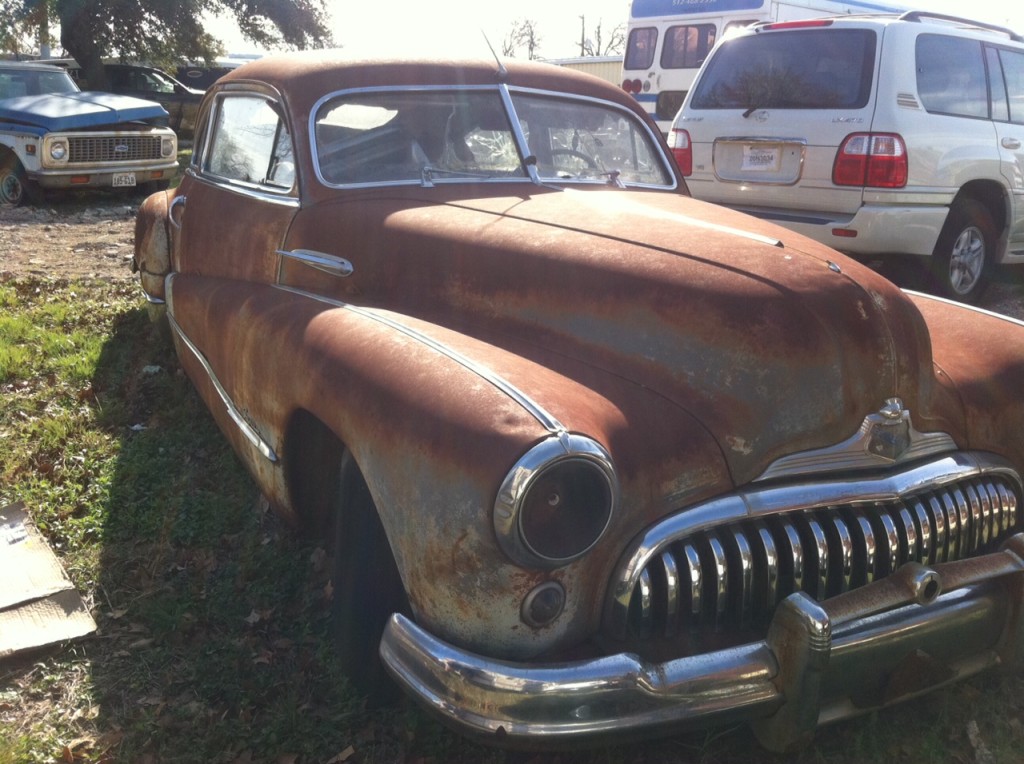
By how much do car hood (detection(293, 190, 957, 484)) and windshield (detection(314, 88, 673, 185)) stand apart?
0.63 m

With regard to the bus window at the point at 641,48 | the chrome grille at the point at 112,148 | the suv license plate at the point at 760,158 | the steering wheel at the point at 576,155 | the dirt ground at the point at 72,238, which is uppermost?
the bus window at the point at 641,48

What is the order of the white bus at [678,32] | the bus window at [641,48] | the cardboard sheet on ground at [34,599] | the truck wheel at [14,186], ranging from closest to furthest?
the cardboard sheet on ground at [34,599]
the truck wheel at [14,186]
the white bus at [678,32]
the bus window at [641,48]

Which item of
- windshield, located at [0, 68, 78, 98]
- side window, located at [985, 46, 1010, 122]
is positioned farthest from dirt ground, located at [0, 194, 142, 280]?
side window, located at [985, 46, 1010, 122]

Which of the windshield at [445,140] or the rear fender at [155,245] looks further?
the rear fender at [155,245]

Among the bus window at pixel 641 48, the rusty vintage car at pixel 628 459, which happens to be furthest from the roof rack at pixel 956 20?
the bus window at pixel 641 48

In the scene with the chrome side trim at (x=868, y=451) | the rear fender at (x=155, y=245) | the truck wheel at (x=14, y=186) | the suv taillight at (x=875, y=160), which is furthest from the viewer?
the truck wheel at (x=14, y=186)

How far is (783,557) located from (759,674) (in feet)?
0.90

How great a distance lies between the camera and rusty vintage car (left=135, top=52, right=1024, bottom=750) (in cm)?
191

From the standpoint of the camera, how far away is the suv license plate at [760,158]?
586cm

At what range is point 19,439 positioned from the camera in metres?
4.08

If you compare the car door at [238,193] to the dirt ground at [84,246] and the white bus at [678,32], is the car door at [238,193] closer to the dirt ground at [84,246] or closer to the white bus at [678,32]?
the dirt ground at [84,246]

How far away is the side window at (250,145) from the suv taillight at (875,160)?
3394mm

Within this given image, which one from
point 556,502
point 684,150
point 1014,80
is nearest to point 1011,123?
point 1014,80

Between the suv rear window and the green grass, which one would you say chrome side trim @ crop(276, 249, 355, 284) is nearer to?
the green grass
